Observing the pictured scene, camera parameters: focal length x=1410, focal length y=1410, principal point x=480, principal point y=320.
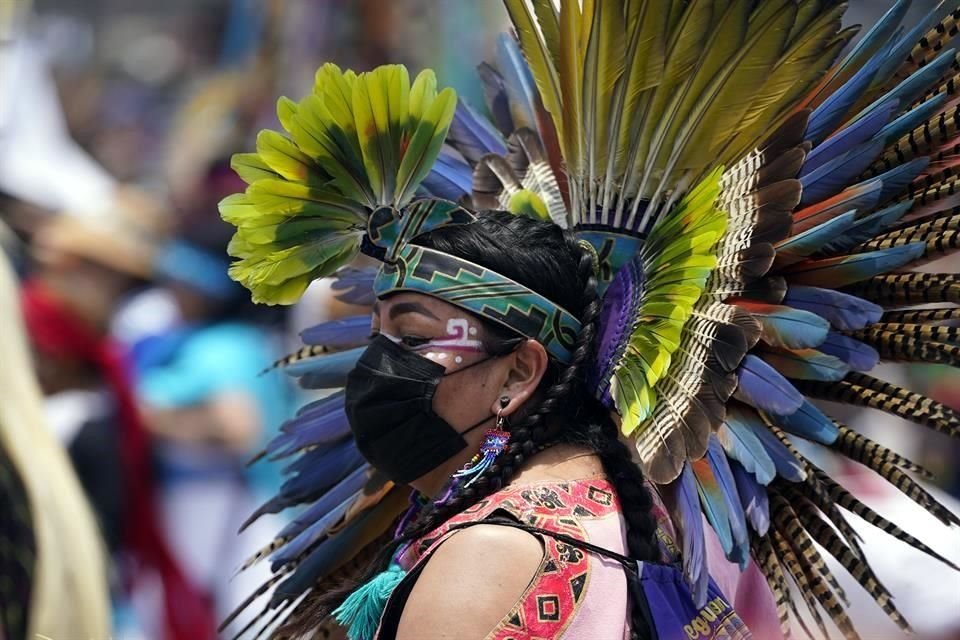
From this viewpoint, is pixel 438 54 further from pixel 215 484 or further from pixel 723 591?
pixel 723 591

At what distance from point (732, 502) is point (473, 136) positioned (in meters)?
1.17

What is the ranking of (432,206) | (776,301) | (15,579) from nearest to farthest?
(776,301) → (432,206) → (15,579)

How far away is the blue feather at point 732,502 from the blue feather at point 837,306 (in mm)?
288

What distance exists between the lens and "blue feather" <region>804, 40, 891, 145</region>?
2555mm

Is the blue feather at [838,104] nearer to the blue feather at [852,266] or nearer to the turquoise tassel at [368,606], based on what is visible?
the blue feather at [852,266]

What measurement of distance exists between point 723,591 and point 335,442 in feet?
2.90

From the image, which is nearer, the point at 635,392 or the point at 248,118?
the point at 635,392

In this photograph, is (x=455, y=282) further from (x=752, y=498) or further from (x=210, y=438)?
(x=210, y=438)

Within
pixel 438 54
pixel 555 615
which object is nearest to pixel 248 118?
pixel 438 54

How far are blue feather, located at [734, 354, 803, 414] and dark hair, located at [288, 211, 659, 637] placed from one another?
1.00ft

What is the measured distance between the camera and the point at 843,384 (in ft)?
8.34

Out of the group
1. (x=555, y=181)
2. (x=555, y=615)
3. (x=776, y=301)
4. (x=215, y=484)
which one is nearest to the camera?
(x=555, y=615)

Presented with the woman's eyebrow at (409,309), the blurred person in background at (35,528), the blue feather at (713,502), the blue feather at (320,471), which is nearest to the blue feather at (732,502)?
the blue feather at (713,502)

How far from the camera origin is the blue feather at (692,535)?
95.3 inches
